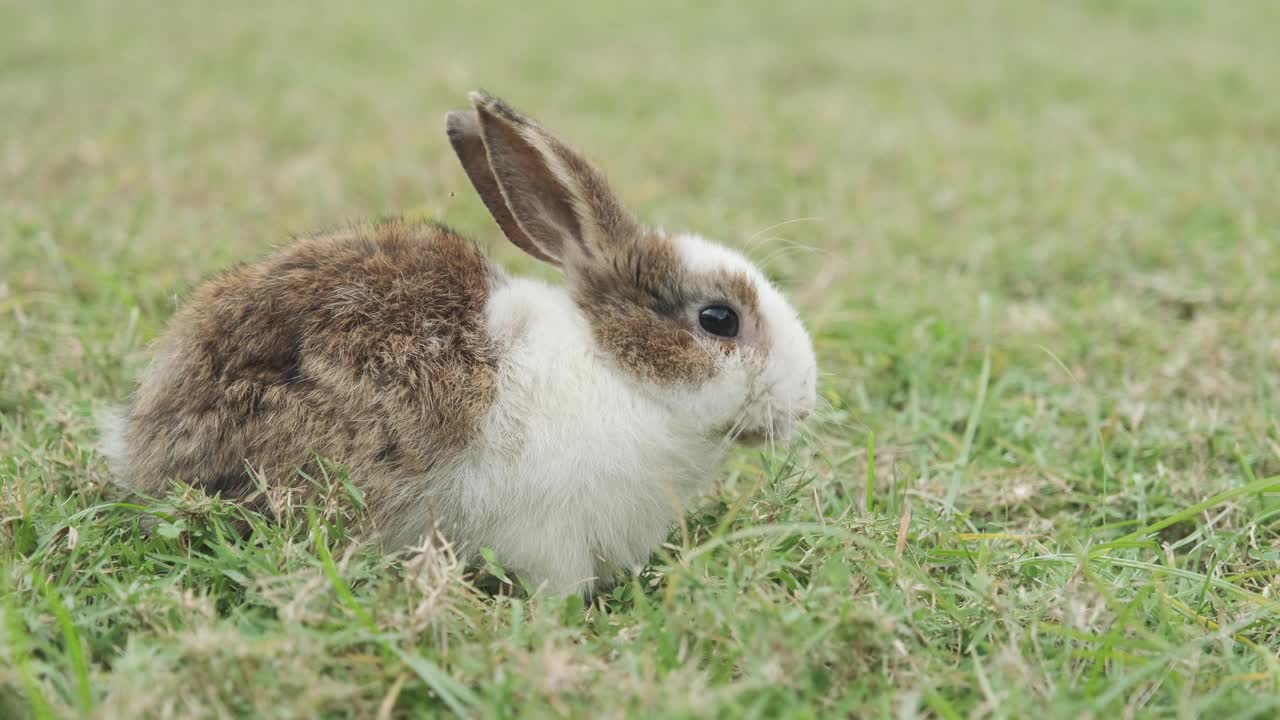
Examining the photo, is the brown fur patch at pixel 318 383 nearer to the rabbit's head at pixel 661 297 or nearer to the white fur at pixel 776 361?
the rabbit's head at pixel 661 297

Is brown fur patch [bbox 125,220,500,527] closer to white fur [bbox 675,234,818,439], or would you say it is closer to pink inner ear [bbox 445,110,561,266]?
pink inner ear [bbox 445,110,561,266]

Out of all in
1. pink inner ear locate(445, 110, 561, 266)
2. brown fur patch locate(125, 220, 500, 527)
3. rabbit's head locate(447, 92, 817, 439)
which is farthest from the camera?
pink inner ear locate(445, 110, 561, 266)

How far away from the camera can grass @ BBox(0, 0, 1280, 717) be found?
2096 millimetres

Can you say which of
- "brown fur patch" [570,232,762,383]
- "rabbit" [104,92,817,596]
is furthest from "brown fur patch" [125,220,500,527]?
"brown fur patch" [570,232,762,383]

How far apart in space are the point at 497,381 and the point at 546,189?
0.59 meters

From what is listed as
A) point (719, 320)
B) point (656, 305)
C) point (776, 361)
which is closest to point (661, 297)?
point (656, 305)

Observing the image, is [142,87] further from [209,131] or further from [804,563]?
[804,563]

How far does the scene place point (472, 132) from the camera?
3084 millimetres

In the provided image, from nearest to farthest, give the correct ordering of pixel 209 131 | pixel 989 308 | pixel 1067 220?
1. pixel 989 308
2. pixel 1067 220
3. pixel 209 131

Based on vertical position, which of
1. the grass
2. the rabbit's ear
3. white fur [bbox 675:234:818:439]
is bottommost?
the grass

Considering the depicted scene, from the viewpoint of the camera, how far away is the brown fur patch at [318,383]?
2.57 metres

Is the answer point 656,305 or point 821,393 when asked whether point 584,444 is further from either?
point 821,393

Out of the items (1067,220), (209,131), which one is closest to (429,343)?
(1067,220)

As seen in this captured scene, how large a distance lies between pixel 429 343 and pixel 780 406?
2.92 feet
